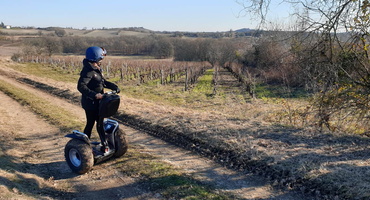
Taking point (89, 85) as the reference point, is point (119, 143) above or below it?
below

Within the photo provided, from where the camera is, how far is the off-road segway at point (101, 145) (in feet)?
18.7

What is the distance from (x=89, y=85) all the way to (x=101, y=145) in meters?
1.29

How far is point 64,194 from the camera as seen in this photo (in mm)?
5082

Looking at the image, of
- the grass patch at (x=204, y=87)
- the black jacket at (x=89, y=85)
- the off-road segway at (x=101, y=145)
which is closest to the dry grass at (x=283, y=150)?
the off-road segway at (x=101, y=145)

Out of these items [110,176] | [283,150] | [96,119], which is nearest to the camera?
[110,176]

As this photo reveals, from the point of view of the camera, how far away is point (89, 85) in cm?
586

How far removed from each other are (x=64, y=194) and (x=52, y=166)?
1.41 meters

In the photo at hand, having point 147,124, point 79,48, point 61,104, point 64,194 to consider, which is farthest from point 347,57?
point 79,48

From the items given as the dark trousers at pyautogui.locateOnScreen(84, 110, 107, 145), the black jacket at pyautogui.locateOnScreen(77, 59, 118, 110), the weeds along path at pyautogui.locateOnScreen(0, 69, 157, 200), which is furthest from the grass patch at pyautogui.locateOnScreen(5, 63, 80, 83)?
the black jacket at pyautogui.locateOnScreen(77, 59, 118, 110)

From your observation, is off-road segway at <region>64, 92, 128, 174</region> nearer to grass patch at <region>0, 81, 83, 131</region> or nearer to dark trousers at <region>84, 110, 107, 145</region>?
dark trousers at <region>84, 110, 107, 145</region>

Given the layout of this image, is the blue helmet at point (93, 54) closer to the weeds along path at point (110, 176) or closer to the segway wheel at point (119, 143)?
the segway wheel at point (119, 143)

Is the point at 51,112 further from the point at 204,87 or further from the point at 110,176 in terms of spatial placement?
the point at 204,87

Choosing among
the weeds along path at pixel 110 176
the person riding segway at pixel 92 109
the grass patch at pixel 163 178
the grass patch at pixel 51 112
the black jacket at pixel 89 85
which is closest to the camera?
the grass patch at pixel 163 178

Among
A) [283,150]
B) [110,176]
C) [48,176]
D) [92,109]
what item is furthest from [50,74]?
[283,150]
